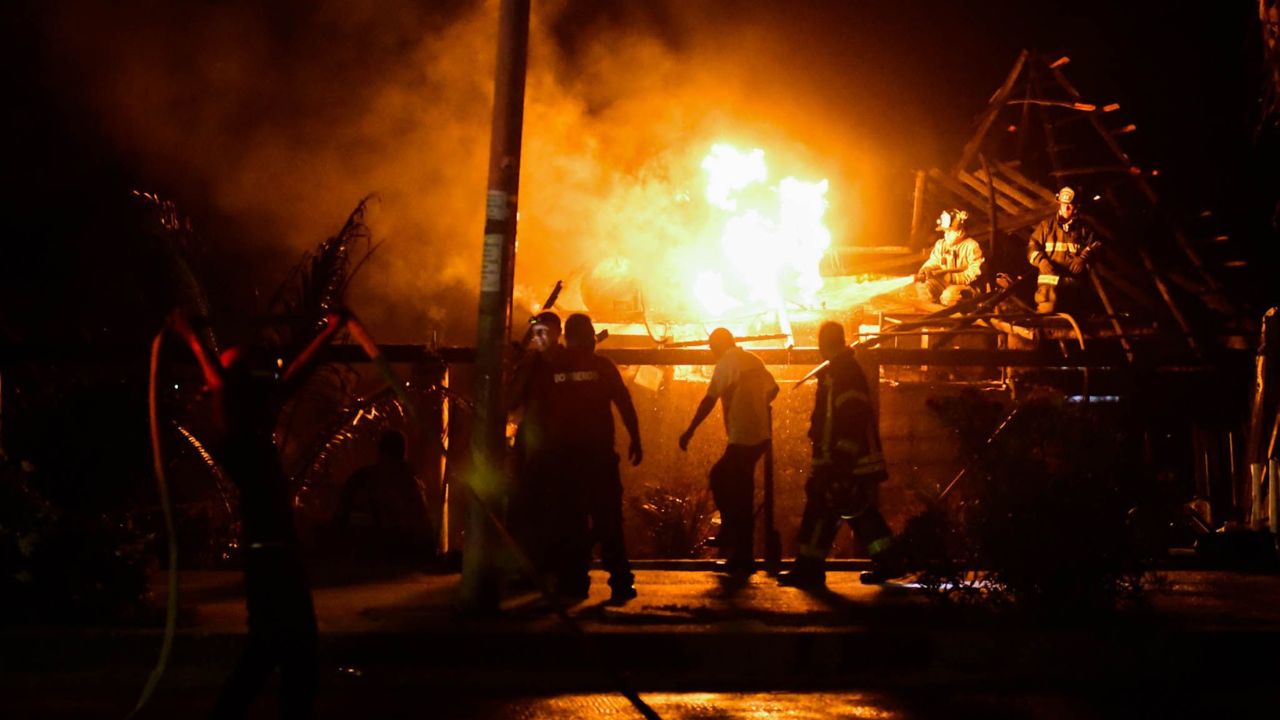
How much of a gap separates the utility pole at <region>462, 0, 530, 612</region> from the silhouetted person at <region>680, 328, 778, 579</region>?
6.53 ft

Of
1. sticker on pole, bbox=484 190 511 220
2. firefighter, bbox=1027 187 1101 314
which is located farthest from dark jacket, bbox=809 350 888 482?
firefighter, bbox=1027 187 1101 314

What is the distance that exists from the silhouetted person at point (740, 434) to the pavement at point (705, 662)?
1371 millimetres

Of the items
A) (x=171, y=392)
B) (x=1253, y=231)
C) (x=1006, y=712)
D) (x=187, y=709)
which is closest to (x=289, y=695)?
(x=187, y=709)

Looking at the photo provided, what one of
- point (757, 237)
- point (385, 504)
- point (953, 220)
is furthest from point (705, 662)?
point (953, 220)

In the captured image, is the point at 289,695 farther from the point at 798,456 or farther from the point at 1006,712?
the point at 798,456

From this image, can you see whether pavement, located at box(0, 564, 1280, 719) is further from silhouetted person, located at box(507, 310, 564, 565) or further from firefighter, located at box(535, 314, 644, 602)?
silhouetted person, located at box(507, 310, 564, 565)

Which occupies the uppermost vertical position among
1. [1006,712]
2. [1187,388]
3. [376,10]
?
[376,10]

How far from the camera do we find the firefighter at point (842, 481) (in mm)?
8406

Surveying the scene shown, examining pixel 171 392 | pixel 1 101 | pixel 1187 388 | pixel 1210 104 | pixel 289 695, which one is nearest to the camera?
pixel 289 695

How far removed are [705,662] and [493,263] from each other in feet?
8.65

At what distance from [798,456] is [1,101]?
38.1 feet

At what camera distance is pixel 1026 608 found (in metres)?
7.12

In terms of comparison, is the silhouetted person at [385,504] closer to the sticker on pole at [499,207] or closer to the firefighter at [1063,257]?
the sticker on pole at [499,207]

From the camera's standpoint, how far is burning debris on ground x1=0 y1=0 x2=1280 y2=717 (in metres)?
6.79
